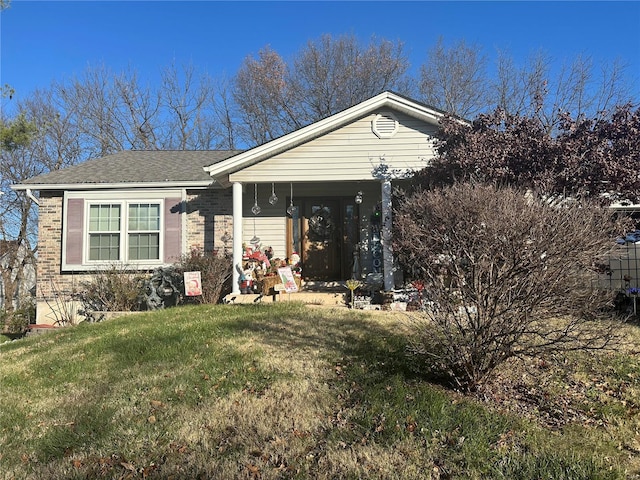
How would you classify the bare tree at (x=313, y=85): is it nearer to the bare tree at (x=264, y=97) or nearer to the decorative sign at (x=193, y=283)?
the bare tree at (x=264, y=97)

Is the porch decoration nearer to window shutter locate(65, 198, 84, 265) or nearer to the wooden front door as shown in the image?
the wooden front door

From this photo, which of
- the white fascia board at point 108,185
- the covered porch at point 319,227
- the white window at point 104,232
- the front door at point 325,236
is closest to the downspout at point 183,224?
the white fascia board at point 108,185

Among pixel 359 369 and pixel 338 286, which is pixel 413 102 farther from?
pixel 359 369

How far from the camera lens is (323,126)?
9664 mm

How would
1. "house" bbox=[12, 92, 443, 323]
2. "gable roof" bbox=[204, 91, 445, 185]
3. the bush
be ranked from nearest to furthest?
"gable roof" bbox=[204, 91, 445, 185] < "house" bbox=[12, 92, 443, 323] < the bush

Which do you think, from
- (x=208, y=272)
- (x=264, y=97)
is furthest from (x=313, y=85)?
(x=208, y=272)

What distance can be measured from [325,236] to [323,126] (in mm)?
3047

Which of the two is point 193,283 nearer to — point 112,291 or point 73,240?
point 112,291

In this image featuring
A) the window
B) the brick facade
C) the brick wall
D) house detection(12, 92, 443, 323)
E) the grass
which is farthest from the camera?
the brick wall

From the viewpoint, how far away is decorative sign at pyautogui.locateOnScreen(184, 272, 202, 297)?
370 inches

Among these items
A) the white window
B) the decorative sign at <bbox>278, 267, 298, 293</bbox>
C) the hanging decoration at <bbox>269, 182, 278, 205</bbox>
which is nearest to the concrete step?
the decorative sign at <bbox>278, 267, 298, 293</bbox>

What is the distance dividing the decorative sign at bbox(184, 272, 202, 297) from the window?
1862 millimetres

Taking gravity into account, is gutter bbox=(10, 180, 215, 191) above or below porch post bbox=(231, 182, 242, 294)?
above

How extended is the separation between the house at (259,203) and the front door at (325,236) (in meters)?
0.03
